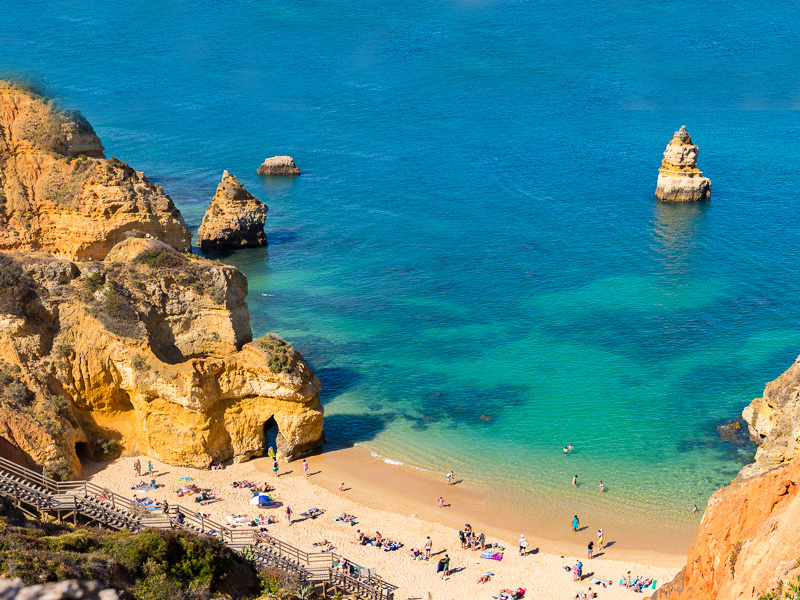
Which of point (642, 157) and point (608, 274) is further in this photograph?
point (642, 157)

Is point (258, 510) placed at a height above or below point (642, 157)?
below

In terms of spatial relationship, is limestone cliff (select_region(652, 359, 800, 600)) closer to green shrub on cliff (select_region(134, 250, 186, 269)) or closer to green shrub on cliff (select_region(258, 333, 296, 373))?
green shrub on cliff (select_region(258, 333, 296, 373))

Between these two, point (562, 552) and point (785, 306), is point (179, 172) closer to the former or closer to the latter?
point (785, 306)

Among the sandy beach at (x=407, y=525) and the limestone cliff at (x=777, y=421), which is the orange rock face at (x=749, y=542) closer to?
the limestone cliff at (x=777, y=421)

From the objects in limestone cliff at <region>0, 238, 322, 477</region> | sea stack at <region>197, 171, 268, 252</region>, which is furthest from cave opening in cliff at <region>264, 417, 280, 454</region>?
sea stack at <region>197, 171, 268, 252</region>

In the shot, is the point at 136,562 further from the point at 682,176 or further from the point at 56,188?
the point at 682,176

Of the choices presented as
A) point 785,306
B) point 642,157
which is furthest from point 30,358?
point 642,157

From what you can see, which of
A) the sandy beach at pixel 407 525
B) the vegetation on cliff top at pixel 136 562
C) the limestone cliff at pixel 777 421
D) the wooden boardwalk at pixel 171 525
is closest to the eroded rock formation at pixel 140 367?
the sandy beach at pixel 407 525
